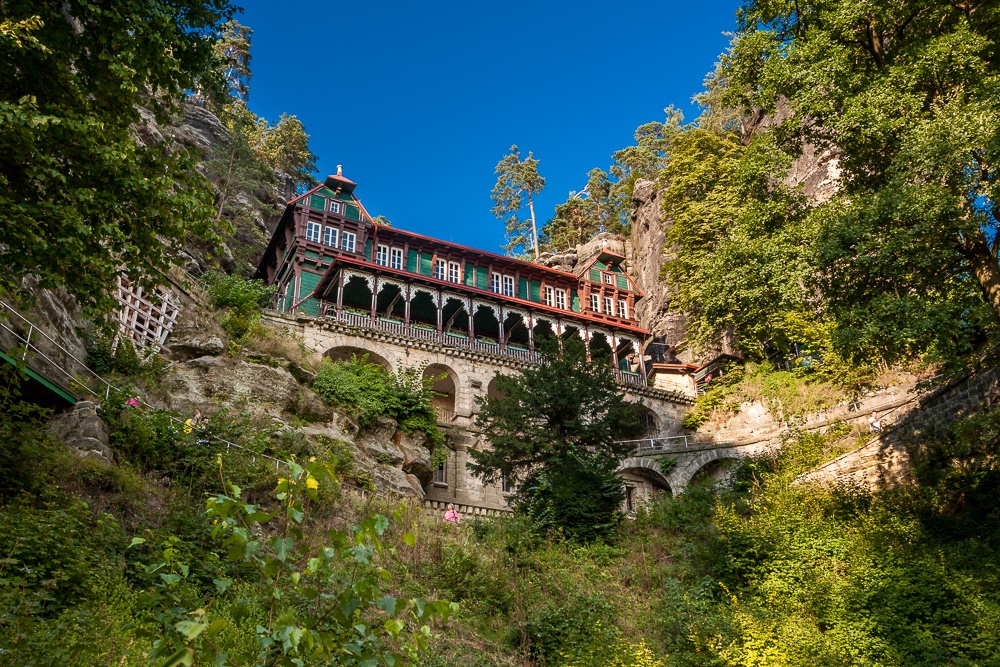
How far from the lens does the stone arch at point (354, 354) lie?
3309 cm

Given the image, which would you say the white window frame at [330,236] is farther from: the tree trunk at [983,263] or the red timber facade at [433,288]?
the tree trunk at [983,263]

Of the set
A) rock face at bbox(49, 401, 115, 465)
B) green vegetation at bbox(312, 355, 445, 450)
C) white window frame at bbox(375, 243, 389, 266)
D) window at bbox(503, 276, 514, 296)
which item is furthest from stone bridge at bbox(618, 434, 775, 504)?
rock face at bbox(49, 401, 115, 465)

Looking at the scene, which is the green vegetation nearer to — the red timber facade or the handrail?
the red timber facade

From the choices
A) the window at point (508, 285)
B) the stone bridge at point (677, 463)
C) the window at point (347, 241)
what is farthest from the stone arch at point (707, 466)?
the window at point (347, 241)

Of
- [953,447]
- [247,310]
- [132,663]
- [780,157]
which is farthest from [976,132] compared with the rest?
[247,310]

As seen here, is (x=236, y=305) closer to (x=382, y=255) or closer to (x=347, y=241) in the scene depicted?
(x=347, y=241)

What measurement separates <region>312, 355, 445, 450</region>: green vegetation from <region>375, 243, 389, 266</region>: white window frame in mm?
13175

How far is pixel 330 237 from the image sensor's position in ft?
132

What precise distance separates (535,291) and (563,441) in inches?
959

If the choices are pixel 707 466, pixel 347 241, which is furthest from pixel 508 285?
pixel 707 466

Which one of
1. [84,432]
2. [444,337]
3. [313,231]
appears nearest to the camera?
[84,432]

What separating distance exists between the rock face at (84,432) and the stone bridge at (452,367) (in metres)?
16.0

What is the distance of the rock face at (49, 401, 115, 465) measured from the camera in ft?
41.3

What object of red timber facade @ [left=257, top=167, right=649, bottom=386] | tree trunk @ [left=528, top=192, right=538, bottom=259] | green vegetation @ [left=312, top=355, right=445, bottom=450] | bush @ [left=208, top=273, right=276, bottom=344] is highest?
tree trunk @ [left=528, top=192, right=538, bottom=259]
